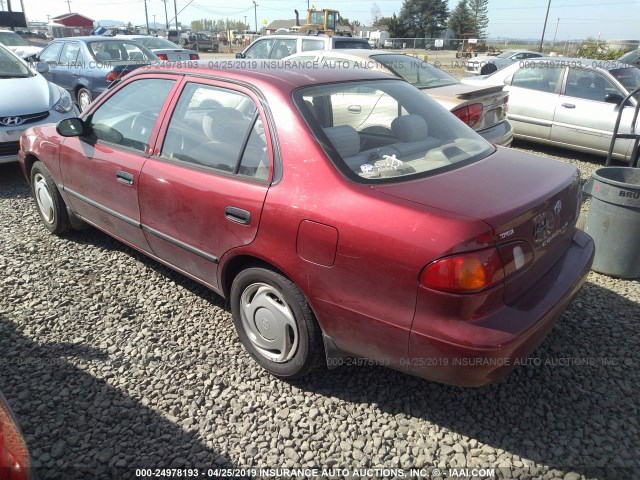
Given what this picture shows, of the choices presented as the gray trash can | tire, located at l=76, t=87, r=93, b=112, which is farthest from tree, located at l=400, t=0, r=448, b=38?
the gray trash can

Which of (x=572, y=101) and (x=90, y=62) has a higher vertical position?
(x=90, y=62)

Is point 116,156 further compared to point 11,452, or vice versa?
point 116,156

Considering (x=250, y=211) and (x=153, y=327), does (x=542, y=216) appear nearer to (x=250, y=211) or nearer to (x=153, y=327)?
(x=250, y=211)

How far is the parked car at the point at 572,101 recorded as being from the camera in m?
6.83

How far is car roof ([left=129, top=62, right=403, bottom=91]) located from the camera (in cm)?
269

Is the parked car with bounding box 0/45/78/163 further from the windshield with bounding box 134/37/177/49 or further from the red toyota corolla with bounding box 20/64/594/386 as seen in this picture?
the windshield with bounding box 134/37/177/49

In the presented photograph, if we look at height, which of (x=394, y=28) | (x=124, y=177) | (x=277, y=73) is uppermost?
(x=394, y=28)

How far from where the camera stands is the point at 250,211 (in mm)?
2512

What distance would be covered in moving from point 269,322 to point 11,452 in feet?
A: 4.59

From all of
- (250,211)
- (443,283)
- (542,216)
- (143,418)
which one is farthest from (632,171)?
(143,418)

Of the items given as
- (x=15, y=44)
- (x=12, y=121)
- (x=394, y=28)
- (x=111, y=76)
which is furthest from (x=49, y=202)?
(x=394, y=28)

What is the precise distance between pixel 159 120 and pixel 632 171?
3.85 metres

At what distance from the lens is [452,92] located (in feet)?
19.1

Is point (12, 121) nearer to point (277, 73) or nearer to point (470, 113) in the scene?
point (277, 73)
